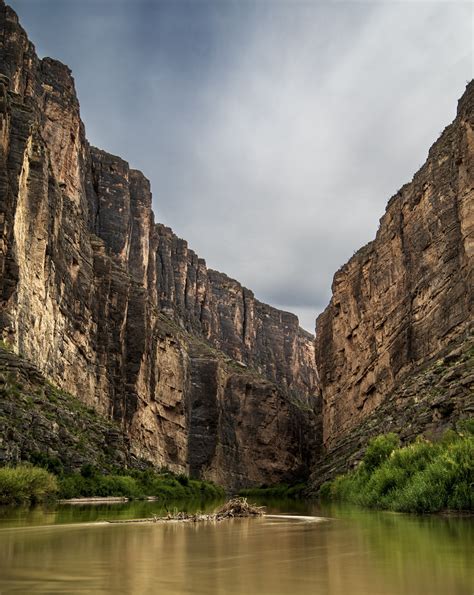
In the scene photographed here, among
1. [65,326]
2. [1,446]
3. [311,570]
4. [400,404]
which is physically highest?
[65,326]

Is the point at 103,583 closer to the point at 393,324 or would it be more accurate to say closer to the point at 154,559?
the point at 154,559

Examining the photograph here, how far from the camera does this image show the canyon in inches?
1804

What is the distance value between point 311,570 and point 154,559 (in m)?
2.30

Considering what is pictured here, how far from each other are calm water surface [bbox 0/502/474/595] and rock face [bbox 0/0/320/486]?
111 ft

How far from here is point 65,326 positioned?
191ft

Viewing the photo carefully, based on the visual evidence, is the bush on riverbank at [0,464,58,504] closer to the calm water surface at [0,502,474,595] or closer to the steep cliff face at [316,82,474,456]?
the calm water surface at [0,502,474,595]

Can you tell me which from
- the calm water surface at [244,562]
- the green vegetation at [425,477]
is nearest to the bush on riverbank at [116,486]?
the green vegetation at [425,477]

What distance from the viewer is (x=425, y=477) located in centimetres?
1750

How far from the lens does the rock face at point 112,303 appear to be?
48781 millimetres

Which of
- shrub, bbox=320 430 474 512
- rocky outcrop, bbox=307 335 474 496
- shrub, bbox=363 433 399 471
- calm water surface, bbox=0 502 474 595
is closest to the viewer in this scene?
calm water surface, bbox=0 502 474 595

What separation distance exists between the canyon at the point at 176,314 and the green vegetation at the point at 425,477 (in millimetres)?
5742

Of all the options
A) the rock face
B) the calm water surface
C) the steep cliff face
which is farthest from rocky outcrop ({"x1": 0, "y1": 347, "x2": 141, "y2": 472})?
the steep cliff face

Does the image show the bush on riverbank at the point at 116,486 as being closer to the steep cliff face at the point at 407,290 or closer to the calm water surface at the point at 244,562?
the steep cliff face at the point at 407,290

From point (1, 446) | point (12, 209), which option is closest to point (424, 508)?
point (1, 446)
